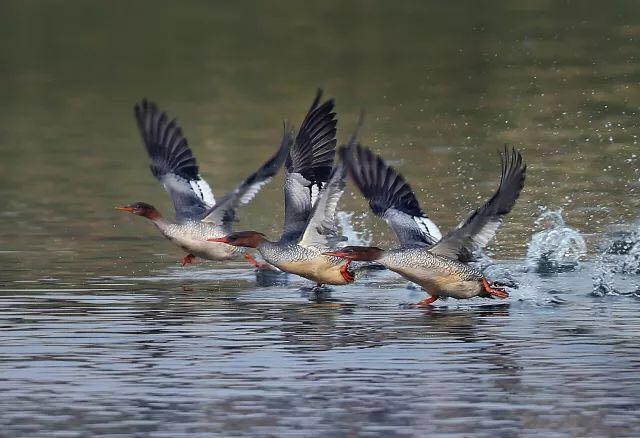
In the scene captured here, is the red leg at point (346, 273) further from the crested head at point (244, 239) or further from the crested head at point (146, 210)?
the crested head at point (146, 210)

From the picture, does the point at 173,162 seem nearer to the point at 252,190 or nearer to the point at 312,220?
the point at 252,190

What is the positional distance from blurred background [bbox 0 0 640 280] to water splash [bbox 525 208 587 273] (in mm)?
535

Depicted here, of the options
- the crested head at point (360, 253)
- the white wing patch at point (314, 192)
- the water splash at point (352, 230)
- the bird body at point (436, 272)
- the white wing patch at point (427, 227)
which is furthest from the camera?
the water splash at point (352, 230)

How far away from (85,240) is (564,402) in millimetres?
9734

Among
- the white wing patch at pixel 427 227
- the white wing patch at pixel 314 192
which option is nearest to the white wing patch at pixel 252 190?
the white wing patch at pixel 314 192

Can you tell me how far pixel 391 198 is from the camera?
17.4 meters

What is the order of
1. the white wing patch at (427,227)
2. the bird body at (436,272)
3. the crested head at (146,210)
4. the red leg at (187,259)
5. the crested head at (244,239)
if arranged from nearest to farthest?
the bird body at (436,272) < the white wing patch at (427,227) < the crested head at (244,239) < the red leg at (187,259) < the crested head at (146,210)

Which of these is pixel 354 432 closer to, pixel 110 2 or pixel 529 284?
pixel 529 284

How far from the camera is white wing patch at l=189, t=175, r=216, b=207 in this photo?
1934 cm

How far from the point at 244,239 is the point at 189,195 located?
227 centimetres

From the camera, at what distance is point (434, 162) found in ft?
83.6

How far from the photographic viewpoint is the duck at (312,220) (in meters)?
16.5

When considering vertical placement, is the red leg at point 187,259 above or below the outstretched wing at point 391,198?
below

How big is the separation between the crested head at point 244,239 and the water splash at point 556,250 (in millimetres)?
2678
